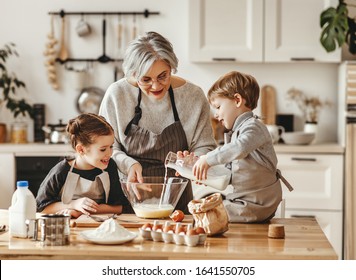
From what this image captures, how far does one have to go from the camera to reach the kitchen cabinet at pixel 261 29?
187 inches

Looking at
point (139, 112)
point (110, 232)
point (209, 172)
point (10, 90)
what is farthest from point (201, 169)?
point (10, 90)

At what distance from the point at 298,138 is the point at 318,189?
1.21ft

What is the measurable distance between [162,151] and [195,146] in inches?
5.6

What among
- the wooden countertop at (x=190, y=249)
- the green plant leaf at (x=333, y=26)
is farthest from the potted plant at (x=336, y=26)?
the wooden countertop at (x=190, y=249)

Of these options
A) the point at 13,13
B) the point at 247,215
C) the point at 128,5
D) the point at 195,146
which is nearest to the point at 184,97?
the point at 195,146

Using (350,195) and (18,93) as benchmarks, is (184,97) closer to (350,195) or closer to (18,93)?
(350,195)

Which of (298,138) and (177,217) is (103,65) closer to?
(298,138)

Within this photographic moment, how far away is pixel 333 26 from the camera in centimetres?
458

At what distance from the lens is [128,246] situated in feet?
6.45

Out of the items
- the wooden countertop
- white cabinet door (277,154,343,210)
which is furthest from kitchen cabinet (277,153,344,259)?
the wooden countertop

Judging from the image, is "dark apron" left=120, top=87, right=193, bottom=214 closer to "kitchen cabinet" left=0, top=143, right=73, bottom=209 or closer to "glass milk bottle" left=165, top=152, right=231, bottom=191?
"glass milk bottle" left=165, top=152, right=231, bottom=191

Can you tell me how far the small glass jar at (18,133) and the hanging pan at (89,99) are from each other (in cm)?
45

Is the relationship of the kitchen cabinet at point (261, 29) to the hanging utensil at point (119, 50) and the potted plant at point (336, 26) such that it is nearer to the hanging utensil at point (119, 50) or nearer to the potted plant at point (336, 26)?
the potted plant at point (336, 26)

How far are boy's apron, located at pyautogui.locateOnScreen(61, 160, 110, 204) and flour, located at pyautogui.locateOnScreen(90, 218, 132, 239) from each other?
19.9 inches
